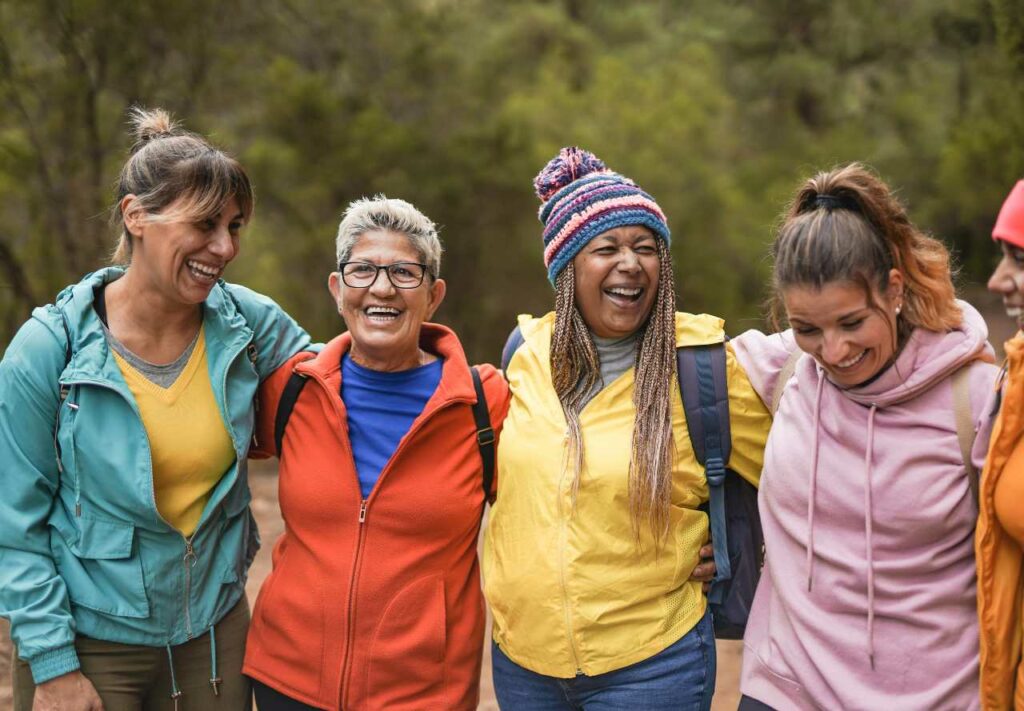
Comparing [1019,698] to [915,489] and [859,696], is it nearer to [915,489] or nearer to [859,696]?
[859,696]

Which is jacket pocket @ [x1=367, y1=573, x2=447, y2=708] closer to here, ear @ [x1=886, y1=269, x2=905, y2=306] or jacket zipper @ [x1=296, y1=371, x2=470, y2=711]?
jacket zipper @ [x1=296, y1=371, x2=470, y2=711]

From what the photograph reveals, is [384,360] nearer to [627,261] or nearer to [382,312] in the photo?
[382,312]

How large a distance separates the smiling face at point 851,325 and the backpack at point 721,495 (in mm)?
391

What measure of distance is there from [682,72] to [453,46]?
2.52m

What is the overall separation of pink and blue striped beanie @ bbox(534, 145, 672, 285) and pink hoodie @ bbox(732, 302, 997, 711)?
634 millimetres

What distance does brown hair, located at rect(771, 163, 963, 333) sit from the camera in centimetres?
215

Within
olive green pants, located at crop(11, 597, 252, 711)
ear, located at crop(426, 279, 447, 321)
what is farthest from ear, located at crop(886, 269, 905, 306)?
olive green pants, located at crop(11, 597, 252, 711)

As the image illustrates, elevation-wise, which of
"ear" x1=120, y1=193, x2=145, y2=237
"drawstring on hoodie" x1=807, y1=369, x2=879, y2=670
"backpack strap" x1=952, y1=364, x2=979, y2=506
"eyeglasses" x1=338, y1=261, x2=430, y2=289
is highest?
"ear" x1=120, y1=193, x2=145, y2=237

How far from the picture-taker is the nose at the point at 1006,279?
6.62 feet

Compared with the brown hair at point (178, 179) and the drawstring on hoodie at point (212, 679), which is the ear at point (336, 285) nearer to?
the brown hair at point (178, 179)

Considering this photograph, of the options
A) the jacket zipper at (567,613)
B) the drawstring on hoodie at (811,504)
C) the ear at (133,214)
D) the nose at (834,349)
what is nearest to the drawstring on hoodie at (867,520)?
the drawstring on hoodie at (811,504)

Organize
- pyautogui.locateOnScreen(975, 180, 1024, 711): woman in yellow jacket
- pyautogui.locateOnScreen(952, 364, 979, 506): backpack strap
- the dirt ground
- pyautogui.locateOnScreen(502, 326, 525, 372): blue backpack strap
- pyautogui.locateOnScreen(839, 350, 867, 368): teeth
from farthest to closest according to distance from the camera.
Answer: the dirt ground → pyautogui.locateOnScreen(502, 326, 525, 372): blue backpack strap → pyautogui.locateOnScreen(839, 350, 867, 368): teeth → pyautogui.locateOnScreen(952, 364, 979, 506): backpack strap → pyautogui.locateOnScreen(975, 180, 1024, 711): woman in yellow jacket

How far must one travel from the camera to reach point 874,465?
7.06ft

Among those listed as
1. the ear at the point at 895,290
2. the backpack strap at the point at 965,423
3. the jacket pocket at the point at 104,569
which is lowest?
the jacket pocket at the point at 104,569
